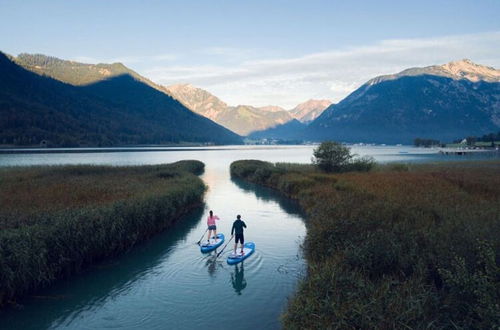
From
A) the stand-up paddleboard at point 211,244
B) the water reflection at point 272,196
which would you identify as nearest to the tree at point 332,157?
the water reflection at point 272,196

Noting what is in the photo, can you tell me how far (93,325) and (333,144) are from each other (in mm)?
60096

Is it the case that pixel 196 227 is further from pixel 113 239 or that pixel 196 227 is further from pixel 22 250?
pixel 22 250

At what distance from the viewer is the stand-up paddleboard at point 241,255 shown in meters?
24.1

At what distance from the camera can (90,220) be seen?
23.2 meters

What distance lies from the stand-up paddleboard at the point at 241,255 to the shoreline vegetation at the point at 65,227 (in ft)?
27.4

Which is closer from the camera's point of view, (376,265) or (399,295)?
(399,295)

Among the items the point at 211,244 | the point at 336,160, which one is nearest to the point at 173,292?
the point at 211,244

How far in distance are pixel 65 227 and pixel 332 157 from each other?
182 ft

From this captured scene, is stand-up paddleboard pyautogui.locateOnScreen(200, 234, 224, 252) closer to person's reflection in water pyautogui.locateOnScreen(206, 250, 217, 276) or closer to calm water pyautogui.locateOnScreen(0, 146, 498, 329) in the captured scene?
calm water pyautogui.locateOnScreen(0, 146, 498, 329)

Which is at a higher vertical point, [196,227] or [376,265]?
[376,265]

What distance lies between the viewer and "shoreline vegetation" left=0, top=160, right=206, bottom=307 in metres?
17.6

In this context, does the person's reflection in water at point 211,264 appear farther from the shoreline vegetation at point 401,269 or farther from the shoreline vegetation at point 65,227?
the shoreline vegetation at point 65,227

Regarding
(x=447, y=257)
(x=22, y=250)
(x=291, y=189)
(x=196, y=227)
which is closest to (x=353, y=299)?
(x=447, y=257)

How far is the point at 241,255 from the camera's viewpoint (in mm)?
Result: 24875
